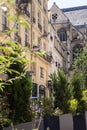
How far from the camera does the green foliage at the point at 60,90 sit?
51.4ft

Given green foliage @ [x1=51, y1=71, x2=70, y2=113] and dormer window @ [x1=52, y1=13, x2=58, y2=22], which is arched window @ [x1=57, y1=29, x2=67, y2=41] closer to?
dormer window @ [x1=52, y1=13, x2=58, y2=22]

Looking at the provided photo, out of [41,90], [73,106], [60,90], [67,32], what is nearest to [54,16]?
[67,32]

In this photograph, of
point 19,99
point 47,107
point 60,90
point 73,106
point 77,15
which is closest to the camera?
point 19,99

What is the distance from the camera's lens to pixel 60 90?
1580 centimetres

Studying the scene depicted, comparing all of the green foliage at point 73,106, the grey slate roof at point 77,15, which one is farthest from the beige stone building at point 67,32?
the green foliage at point 73,106

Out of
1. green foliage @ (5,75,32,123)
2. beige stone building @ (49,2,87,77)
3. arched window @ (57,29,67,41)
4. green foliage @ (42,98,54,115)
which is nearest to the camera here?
green foliage @ (5,75,32,123)

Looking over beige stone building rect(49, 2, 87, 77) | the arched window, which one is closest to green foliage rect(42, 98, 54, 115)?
beige stone building rect(49, 2, 87, 77)

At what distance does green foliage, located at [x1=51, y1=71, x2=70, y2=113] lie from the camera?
15656mm

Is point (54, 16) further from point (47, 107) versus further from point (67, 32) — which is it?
point (47, 107)

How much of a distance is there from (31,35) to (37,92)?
599cm

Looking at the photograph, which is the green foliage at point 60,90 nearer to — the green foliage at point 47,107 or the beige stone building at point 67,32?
the green foliage at point 47,107

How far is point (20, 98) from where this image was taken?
31.2ft

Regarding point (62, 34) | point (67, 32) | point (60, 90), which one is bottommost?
point (60, 90)

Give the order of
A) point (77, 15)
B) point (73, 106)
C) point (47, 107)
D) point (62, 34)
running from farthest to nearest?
point (77, 15) < point (62, 34) < point (73, 106) < point (47, 107)
